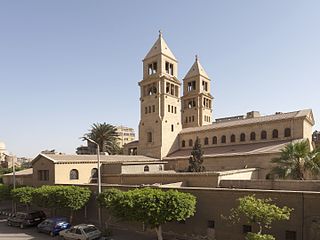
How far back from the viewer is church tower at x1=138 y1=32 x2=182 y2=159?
167 ft

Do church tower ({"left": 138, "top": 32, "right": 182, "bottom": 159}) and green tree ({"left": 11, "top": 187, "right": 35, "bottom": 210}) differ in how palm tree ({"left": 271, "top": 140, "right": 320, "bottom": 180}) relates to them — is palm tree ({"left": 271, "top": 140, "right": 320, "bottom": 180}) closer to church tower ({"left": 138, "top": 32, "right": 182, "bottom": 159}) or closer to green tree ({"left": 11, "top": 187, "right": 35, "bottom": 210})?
church tower ({"left": 138, "top": 32, "right": 182, "bottom": 159})

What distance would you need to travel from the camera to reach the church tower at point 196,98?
66375 mm

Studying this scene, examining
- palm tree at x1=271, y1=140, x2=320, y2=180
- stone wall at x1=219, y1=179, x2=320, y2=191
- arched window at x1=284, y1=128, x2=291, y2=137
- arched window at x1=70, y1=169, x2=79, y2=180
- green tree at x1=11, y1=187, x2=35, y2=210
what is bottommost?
green tree at x1=11, y1=187, x2=35, y2=210

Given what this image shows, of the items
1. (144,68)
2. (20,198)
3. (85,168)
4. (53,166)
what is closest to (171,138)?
(144,68)

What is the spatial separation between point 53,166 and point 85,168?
15.0ft

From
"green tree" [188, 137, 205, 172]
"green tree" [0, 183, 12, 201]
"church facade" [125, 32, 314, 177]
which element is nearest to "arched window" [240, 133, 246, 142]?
"church facade" [125, 32, 314, 177]

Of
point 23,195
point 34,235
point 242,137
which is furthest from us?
point 242,137

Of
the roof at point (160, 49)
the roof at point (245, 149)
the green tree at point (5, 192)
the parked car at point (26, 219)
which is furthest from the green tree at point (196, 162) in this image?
the green tree at point (5, 192)

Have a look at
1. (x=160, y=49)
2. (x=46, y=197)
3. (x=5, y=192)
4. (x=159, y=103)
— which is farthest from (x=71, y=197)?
(x=160, y=49)

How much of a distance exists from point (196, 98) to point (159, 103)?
18.5 meters

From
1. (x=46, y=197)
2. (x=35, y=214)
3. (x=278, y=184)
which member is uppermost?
(x=278, y=184)

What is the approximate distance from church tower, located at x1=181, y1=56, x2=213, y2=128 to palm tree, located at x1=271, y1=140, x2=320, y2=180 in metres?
39.9

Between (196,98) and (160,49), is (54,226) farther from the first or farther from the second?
(196,98)

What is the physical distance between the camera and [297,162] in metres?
25.6
